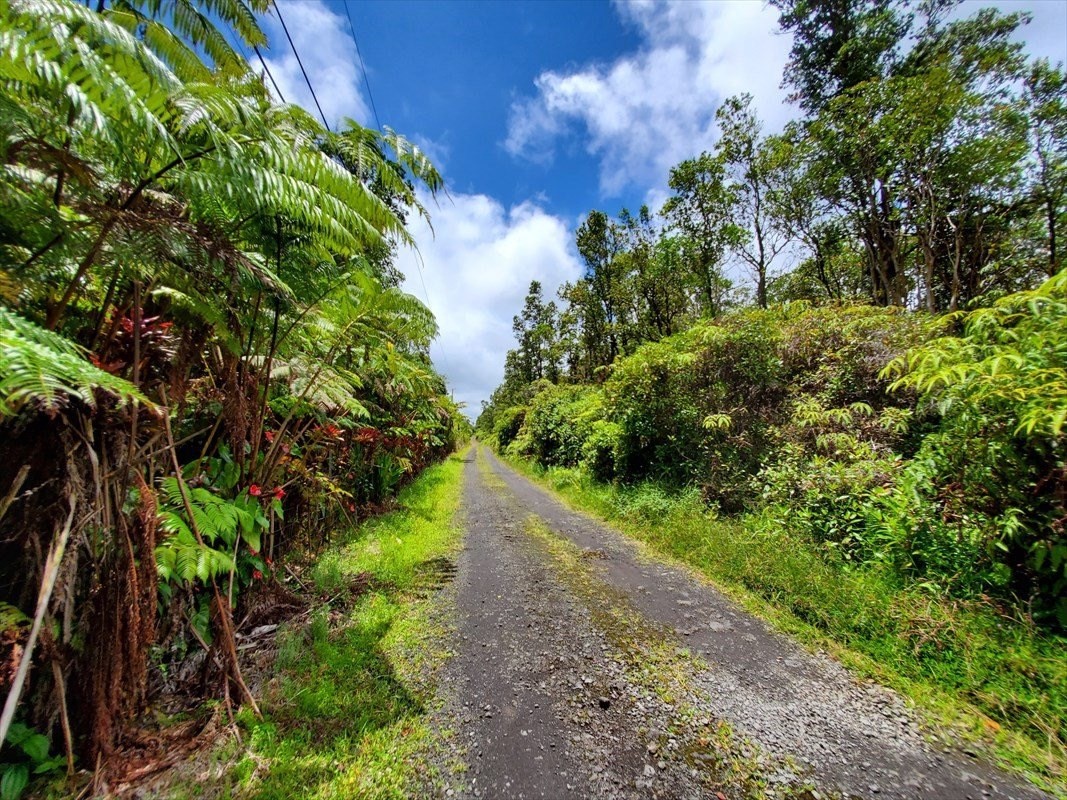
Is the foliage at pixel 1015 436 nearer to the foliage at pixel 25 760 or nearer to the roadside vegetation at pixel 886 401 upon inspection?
the roadside vegetation at pixel 886 401

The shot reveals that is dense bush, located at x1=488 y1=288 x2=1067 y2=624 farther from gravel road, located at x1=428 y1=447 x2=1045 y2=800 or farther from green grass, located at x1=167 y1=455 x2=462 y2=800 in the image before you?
green grass, located at x1=167 y1=455 x2=462 y2=800

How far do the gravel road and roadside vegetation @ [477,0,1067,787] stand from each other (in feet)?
1.22

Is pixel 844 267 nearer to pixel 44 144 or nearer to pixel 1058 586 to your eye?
pixel 1058 586

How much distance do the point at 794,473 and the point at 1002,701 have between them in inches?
109

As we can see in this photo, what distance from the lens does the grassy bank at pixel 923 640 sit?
1957 mm

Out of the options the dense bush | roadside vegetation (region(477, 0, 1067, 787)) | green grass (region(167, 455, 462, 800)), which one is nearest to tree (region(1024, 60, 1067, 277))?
roadside vegetation (region(477, 0, 1067, 787))

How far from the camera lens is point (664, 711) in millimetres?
2188

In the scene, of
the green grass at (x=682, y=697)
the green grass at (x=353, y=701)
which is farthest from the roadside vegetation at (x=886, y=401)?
the green grass at (x=353, y=701)

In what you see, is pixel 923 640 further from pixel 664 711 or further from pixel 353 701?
pixel 353 701

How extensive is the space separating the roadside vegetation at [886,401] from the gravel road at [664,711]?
0.37 metres

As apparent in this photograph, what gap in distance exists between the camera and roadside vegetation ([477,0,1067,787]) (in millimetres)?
2494

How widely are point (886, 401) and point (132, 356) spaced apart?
25.2ft

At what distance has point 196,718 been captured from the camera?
2008 mm

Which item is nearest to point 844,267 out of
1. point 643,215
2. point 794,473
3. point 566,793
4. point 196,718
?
point 643,215
